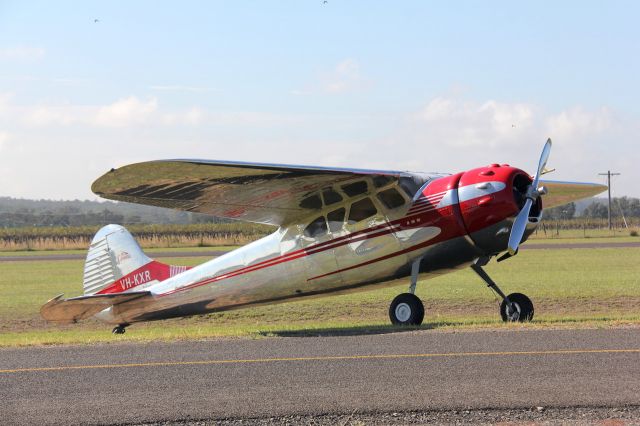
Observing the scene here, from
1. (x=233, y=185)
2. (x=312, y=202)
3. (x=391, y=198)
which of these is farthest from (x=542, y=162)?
(x=233, y=185)

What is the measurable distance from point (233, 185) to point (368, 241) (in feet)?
7.58

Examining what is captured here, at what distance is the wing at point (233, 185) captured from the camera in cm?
1207

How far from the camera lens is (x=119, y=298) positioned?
55.8 feet

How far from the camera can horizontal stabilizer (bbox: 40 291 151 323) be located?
52.1ft

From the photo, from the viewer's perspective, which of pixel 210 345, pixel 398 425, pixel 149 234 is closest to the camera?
pixel 398 425

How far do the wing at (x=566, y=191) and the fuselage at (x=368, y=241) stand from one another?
132 inches

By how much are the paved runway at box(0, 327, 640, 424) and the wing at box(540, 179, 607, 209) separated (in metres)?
5.95

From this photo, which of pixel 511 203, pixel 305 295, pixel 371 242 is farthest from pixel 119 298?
pixel 511 203

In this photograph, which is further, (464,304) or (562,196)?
(464,304)

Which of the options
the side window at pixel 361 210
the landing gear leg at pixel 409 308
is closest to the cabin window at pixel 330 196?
the side window at pixel 361 210

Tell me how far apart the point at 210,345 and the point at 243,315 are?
10.9 m

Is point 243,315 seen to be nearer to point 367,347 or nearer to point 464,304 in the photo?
point 464,304

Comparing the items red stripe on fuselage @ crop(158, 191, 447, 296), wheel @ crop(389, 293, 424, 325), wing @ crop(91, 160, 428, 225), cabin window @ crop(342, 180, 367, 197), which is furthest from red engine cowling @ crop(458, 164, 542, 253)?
cabin window @ crop(342, 180, 367, 197)

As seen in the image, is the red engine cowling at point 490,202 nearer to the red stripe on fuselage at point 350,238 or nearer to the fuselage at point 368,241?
the fuselage at point 368,241
